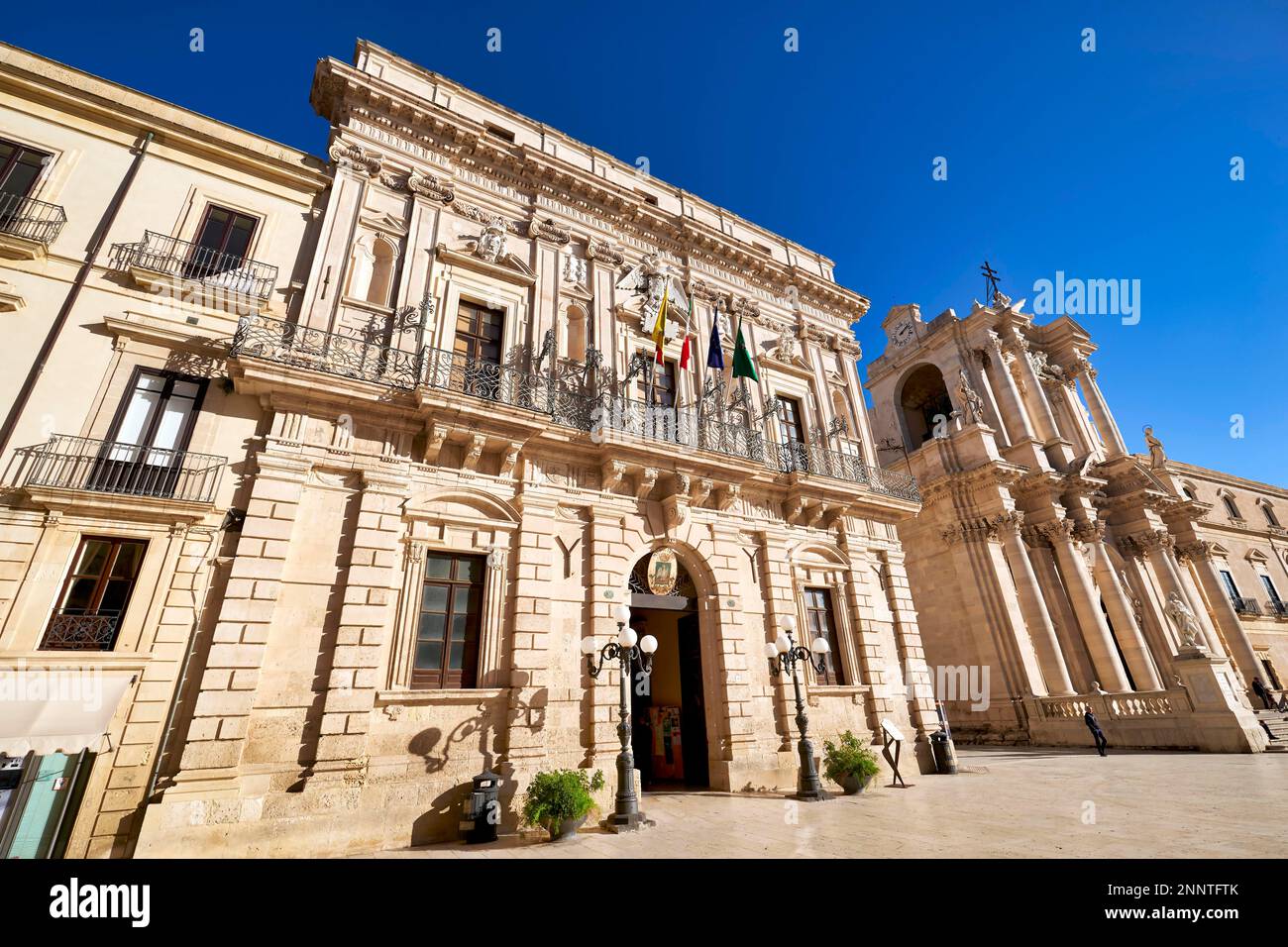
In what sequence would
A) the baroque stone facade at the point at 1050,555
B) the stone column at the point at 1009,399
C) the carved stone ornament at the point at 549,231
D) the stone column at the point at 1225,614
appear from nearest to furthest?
the carved stone ornament at the point at 549,231 → the baroque stone facade at the point at 1050,555 → the stone column at the point at 1225,614 → the stone column at the point at 1009,399

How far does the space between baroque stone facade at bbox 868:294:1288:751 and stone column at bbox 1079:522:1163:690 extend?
0.07m

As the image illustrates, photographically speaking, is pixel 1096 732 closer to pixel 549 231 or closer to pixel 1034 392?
pixel 1034 392

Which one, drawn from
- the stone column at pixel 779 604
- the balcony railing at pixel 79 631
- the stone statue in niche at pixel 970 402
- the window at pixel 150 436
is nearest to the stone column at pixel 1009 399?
the stone statue in niche at pixel 970 402

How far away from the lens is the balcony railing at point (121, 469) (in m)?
7.45

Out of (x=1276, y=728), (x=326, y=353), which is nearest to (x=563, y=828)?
(x=326, y=353)

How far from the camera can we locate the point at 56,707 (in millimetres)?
6469

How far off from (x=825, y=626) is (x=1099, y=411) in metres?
24.5

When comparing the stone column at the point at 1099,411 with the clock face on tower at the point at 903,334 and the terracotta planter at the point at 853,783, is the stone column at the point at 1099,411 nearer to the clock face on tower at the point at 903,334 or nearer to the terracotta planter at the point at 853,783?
the clock face on tower at the point at 903,334

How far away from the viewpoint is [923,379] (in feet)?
94.4

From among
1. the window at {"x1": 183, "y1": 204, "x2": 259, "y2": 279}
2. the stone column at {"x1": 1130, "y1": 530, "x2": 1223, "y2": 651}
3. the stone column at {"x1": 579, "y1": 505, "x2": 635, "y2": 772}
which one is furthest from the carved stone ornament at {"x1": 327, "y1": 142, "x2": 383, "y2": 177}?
the stone column at {"x1": 1130, "y1": 530, "x2": 1223, "y2": 651}

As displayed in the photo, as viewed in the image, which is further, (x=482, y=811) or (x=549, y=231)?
(x=549, y=231)

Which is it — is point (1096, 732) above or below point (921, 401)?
below

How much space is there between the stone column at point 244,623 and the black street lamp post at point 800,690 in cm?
830

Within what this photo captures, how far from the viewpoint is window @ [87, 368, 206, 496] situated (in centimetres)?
783
